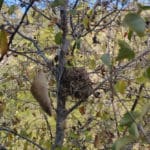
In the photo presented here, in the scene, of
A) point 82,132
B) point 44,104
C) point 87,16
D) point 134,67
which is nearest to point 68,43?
point 87,16

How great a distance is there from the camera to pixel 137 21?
0.54 metres

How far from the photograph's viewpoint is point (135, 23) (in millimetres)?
538

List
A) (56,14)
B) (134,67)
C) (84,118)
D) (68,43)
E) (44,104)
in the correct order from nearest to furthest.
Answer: (44,104)
(68,43)
(134,67)
(56,14)
(84,118)

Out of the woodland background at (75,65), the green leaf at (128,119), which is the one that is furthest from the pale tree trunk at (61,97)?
the green leaf at (128,119)

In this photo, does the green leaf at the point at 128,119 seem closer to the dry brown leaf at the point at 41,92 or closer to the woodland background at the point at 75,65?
the dry brown leaf at the point at 41,92

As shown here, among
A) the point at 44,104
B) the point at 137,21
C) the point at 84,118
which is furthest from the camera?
the point at 84,118

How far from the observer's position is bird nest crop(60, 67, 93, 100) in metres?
2.62

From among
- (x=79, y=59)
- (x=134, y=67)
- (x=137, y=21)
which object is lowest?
(x=137, y=21)

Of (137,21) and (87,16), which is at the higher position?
(87,16)

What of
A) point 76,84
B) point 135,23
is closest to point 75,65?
point 76,84

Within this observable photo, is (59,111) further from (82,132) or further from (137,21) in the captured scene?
(137,21)

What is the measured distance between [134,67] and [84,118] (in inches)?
42.4

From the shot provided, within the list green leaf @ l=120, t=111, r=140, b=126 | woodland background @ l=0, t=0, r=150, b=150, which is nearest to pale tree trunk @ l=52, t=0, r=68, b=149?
woodland background @ l=0, t=0, r=150, b=150

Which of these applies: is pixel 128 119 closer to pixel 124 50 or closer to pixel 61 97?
pixel 124 50
